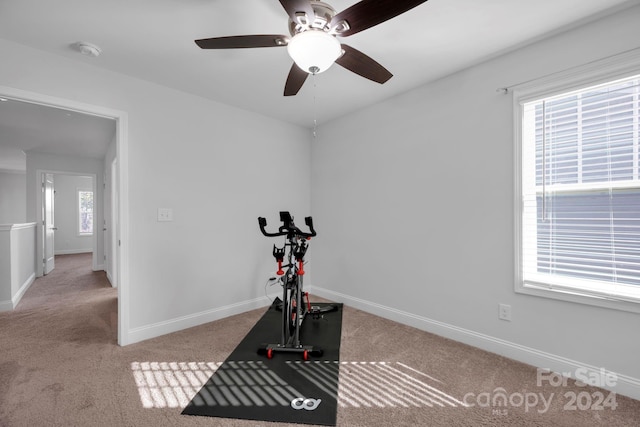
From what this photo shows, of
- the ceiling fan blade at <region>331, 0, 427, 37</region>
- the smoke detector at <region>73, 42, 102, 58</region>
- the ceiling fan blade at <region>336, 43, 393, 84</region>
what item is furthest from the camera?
the smoke detector at <region>73, 42, 102, 58</region>

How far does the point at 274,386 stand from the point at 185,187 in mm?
2137

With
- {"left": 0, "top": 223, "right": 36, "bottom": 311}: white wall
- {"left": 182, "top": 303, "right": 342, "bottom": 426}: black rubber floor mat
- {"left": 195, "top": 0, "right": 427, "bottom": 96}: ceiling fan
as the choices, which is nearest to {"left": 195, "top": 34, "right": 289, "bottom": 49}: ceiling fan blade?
{"left": 195, "top": 0, "right": 427, "bottom": 96}: ceiling fan

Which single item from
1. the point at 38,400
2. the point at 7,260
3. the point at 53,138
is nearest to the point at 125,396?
the point at 38,400

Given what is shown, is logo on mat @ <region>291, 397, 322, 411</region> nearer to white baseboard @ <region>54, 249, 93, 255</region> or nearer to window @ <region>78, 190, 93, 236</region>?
white baseboard @ <region>54, 249, 93, 255</region>

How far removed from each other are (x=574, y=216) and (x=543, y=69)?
1.12 metres

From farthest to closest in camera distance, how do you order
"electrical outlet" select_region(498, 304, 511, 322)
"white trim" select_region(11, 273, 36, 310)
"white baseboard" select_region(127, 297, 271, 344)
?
"white trim" select_region(11, 273, 36, 310)
"white baseboard" select_region(127, 297, 271, 344)
"electrical outlet" select_region(498, 304, 511, 322)

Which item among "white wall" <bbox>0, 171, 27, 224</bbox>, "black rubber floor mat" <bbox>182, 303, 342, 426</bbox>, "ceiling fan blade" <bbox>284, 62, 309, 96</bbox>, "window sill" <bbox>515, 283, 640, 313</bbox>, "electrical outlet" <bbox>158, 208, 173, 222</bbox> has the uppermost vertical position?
"ceiling fan blade" <bbox>284, 62, 309, 96</bbox>

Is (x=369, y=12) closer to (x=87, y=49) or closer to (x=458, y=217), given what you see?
(x=458, y=217)

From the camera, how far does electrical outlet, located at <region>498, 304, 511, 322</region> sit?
231 cm

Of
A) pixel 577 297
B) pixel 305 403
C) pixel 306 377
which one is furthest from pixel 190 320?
pixel 577 297

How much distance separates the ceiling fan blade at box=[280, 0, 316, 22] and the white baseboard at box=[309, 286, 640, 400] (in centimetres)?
271

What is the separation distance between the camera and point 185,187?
3.02 metres

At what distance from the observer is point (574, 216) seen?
2.05 meters

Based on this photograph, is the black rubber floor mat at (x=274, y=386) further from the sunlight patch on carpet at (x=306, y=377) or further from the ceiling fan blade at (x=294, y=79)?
the ceiling fan blade at (x=294, y=79)
